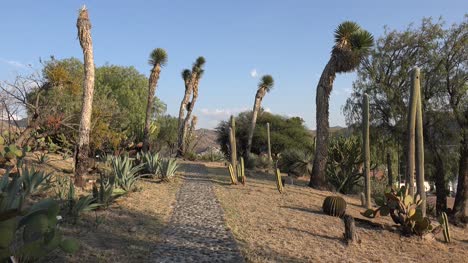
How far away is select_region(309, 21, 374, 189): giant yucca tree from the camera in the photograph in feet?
51.9

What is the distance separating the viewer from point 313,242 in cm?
740

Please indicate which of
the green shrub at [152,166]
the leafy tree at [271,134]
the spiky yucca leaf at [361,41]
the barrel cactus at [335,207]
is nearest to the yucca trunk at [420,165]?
the barrel cactus at [335,207]

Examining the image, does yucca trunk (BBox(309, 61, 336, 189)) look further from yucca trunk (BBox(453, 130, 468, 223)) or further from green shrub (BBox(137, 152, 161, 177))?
green shrub (BBox(137, 152, 161, 177))

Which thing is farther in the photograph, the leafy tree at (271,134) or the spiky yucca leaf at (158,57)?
the leafy tree at (271,134)

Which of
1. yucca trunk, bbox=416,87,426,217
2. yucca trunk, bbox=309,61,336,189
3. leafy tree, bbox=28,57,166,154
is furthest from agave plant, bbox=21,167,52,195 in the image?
yucca trunk, bbox=309,61,336,189

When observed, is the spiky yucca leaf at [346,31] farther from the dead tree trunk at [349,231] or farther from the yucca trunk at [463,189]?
the dead tree trunk at [349,231]

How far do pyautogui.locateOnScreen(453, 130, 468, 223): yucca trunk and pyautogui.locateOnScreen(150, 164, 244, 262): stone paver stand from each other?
10.2 m

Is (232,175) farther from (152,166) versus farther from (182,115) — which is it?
(182,115)

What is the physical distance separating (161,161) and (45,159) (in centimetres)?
392

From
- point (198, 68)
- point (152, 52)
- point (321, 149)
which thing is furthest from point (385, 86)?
point (198, 68)

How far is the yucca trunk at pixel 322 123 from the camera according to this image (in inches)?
622

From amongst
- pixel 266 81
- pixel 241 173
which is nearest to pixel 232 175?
pixel 241 173

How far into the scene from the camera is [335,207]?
10.2 meters

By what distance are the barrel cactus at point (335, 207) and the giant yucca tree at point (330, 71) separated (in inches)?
209
